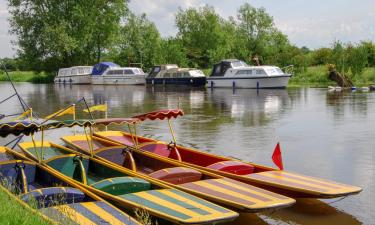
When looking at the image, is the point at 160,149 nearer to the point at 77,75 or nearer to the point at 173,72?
the point at 173,72

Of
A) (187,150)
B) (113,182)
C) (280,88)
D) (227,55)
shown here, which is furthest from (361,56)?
(113,182)

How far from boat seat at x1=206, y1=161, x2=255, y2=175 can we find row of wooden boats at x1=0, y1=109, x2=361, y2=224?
0.07ft

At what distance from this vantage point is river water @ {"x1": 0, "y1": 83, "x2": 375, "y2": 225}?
9.41 m

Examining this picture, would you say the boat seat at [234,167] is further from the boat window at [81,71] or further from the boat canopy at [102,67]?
the boat window at [81,71]

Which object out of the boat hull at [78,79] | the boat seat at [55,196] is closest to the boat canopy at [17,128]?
the boat seat at [55,196]

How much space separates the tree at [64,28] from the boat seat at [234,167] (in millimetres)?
53912

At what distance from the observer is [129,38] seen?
6831 cm

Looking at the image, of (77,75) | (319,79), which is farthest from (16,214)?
(77,75)

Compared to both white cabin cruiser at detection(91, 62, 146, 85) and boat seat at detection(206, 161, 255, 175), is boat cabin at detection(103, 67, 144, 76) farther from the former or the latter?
boat seat at detection(206, 161, 255, 175)

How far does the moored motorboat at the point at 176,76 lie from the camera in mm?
49906

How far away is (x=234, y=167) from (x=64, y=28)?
55.2 m

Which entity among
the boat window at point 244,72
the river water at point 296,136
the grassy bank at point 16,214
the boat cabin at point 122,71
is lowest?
the river water at point 296,136

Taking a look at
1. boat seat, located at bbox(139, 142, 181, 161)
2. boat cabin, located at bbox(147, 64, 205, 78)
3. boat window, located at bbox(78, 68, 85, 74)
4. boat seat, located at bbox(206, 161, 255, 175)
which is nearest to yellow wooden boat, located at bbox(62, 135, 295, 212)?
boat seat, located at bbox(139, 142, 181, 161)

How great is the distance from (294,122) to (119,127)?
7.57 metres
